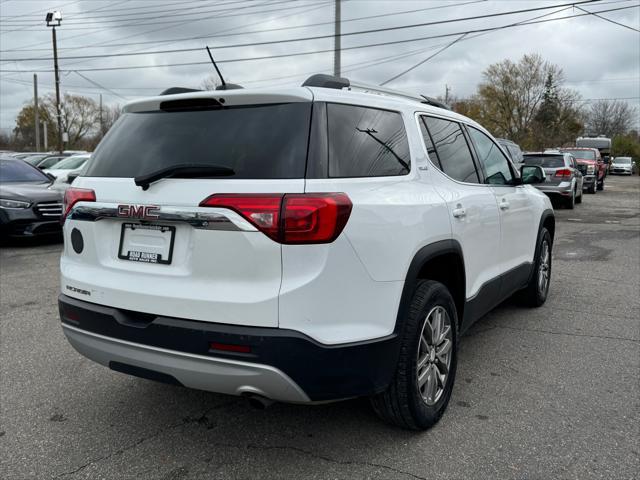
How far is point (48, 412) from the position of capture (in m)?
3.38

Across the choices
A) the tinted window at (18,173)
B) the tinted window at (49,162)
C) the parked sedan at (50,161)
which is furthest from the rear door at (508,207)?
the tinted window at (49,162)

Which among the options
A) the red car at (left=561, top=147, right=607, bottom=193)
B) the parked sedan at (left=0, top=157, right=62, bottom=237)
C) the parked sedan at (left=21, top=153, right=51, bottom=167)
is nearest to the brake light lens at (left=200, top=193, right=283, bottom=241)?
the parked sedan at (left=0, top=157, right=62, bottom=237)

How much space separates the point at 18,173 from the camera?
1038 cm

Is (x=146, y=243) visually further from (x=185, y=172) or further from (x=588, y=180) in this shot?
(x=588, y=180)

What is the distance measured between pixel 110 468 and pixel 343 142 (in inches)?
75.7

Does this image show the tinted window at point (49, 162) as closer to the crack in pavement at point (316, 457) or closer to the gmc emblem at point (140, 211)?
the gmc emblem at point (140, 211)

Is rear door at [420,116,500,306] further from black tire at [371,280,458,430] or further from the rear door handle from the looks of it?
black tire at [371,280,458,430]

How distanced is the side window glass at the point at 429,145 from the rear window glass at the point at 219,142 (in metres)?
1.01

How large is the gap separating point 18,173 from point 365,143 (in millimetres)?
9464

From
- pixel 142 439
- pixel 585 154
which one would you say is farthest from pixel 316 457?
pixel 585 154

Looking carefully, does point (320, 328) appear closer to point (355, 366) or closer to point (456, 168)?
point (355, 366)

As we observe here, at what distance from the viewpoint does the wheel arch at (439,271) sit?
9.17ft

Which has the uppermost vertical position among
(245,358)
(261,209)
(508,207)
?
(261,209)

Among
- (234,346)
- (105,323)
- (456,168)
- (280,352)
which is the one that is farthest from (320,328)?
(456,168)
